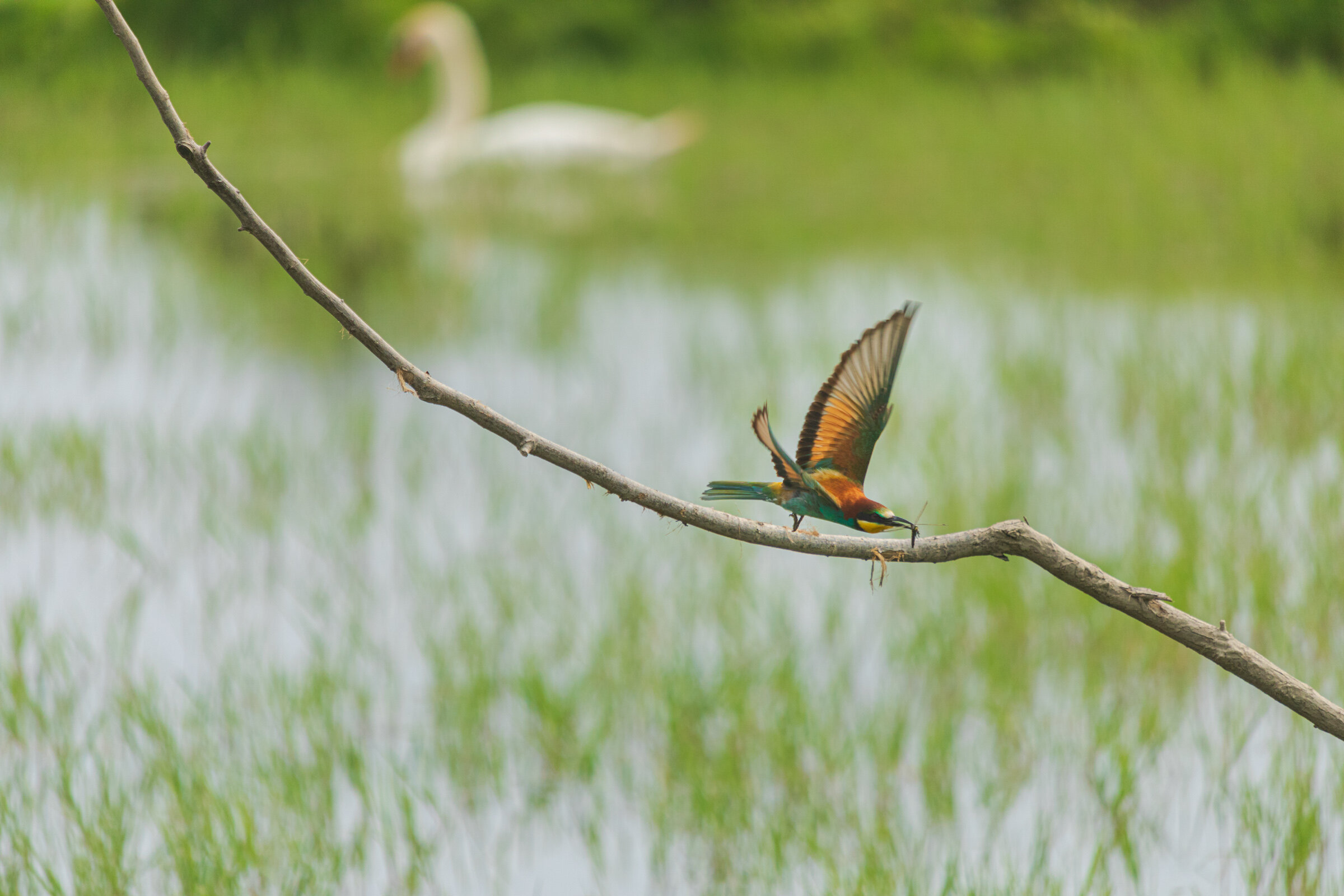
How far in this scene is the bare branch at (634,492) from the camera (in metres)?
0.45

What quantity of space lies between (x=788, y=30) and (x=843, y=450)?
13.0m

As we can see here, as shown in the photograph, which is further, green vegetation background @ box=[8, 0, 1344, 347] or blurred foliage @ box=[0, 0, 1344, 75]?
blurred foliage @ box=[0, 0, 1344, 75]

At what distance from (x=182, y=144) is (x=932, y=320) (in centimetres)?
383

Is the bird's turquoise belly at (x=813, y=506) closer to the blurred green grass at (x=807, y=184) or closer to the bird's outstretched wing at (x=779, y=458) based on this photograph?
the bird's outstretched wing at (x=779, y=458)

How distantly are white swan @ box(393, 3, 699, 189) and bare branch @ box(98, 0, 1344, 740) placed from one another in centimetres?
725

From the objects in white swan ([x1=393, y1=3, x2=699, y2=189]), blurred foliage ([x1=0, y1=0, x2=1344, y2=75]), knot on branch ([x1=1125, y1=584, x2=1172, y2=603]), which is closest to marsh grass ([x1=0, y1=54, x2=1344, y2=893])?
knot on branch ([x1=1125, y1=584, x2=1172, y2=603])

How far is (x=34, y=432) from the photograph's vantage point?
2.74 meters

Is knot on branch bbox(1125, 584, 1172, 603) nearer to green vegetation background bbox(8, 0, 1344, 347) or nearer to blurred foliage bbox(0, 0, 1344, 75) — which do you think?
green vegetation background bbox(8, 0, 1344, 347)

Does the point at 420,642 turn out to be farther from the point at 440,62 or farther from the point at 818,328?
the point at 440,62

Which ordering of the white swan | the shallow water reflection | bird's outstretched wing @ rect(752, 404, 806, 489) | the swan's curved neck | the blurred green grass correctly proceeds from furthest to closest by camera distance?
the swan's curved neck → the white swan → the blurred green grass → the shallow water reflection → bird's outstretched wing @ rect(752, 404, 806, 489)

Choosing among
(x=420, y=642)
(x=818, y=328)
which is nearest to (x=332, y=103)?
(x=818, y=328)

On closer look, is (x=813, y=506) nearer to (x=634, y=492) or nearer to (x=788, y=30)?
(x=634, y=492)

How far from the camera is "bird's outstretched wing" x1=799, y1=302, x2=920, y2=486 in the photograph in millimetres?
459

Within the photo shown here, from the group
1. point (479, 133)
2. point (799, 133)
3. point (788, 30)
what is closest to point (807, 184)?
point (799, 133)
